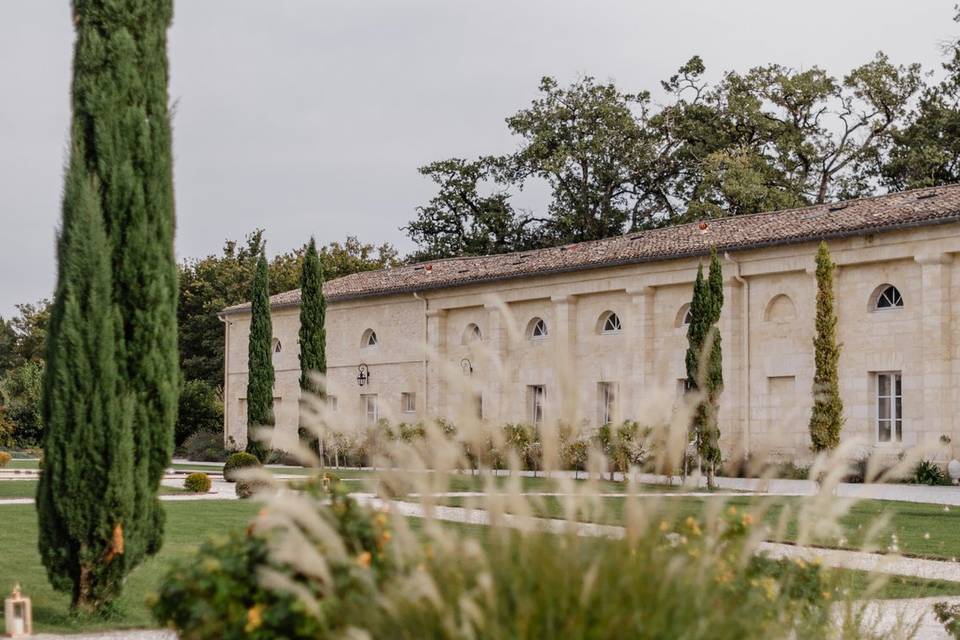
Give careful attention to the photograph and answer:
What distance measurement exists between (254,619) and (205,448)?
3843cm

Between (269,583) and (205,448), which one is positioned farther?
(205,448)

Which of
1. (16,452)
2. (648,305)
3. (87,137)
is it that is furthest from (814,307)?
(16,452)

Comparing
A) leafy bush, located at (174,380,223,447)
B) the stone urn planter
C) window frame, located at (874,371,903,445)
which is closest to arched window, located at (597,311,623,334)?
window frame, located at (874,371,903,445)

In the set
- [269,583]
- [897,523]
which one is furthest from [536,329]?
[269,583]

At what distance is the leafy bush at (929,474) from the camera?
25266 mm

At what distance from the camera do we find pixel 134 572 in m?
11.4

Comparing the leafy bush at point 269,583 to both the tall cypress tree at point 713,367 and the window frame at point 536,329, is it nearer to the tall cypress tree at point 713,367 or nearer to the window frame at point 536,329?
the tall cypress tree at point 713,367

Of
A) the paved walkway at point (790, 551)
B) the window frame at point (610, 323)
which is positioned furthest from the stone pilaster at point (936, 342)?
the paved walkway at point (790, 551)

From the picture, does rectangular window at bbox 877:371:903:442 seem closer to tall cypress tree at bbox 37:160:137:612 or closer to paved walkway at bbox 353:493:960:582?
paved walkway at bbox 353:493:960:582

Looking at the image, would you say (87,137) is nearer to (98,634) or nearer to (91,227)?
(91,227)

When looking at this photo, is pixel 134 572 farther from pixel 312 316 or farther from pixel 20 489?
pixel 312 316

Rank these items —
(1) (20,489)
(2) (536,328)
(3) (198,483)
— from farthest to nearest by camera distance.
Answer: (2) (536,328), (3) (198,483), (1) (20,489)

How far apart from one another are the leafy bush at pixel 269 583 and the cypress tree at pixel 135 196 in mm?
3761

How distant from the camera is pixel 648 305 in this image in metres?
31.1
